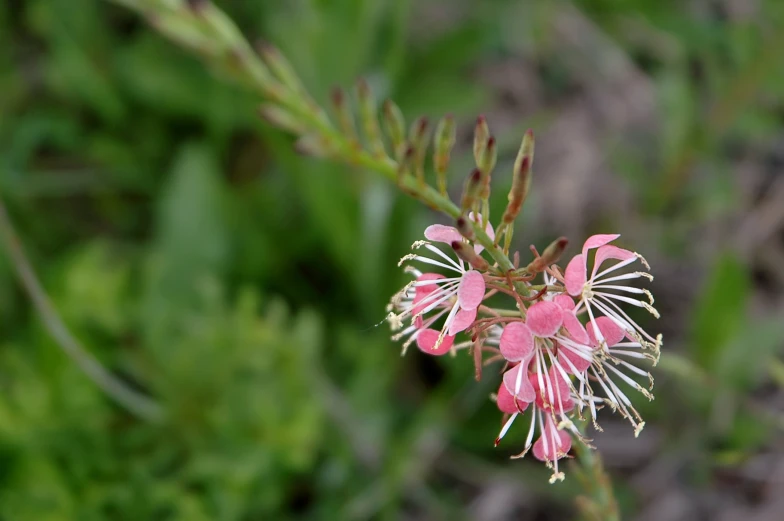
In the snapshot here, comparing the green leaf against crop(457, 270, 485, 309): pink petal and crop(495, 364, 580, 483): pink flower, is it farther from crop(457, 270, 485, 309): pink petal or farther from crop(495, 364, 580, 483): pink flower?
crop(457, 270, 485, 309): pink petal

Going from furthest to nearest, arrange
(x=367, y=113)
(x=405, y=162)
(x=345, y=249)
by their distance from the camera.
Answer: (x=345, y=249), (x=367, y=113), (x=405, y=162)

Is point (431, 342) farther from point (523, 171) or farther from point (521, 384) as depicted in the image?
point (523, 171)

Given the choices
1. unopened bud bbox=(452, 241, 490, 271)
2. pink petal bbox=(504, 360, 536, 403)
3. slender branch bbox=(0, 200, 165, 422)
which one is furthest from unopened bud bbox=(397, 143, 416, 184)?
slender branch bbox=(0, 200, 165, 422)

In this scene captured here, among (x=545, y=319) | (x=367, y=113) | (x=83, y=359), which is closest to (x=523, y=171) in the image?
(x=545, y=319)

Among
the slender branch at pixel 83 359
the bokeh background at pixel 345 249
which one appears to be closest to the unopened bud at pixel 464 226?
the bokeh background at pixel 345 249

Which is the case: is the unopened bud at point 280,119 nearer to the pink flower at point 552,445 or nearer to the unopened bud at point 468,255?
the unopened bud at point 468,255

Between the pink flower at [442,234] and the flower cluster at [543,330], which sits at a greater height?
the pink flower at [442,234]

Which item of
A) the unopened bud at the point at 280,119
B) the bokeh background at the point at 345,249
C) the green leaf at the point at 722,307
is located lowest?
the green leaf at the point at 722,307
